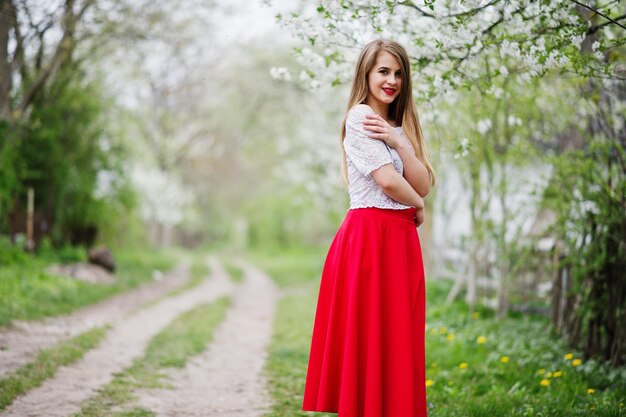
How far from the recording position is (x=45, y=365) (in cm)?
502

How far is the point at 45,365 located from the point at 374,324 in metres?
3.37

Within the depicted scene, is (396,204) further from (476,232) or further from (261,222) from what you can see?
(261,222)

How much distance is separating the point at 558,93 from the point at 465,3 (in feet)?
11.6

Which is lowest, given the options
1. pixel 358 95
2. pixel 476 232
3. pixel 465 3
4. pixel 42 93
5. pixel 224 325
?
pixel 224 325

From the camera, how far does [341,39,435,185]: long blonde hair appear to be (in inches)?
122

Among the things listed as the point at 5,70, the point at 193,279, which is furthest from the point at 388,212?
the point at 193,279

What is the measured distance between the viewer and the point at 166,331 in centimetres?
753

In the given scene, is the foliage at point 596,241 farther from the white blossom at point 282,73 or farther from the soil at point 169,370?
the soil at point 169,370

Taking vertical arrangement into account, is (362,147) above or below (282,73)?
below

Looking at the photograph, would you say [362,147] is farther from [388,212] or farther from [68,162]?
[68,162]

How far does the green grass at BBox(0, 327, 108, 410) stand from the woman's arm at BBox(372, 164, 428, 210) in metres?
2.85

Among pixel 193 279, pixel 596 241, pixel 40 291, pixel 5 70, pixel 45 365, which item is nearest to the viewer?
pixel 45 365

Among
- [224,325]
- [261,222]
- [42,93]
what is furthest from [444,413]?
[261,222]

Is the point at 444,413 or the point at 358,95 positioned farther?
the point at 444,413
